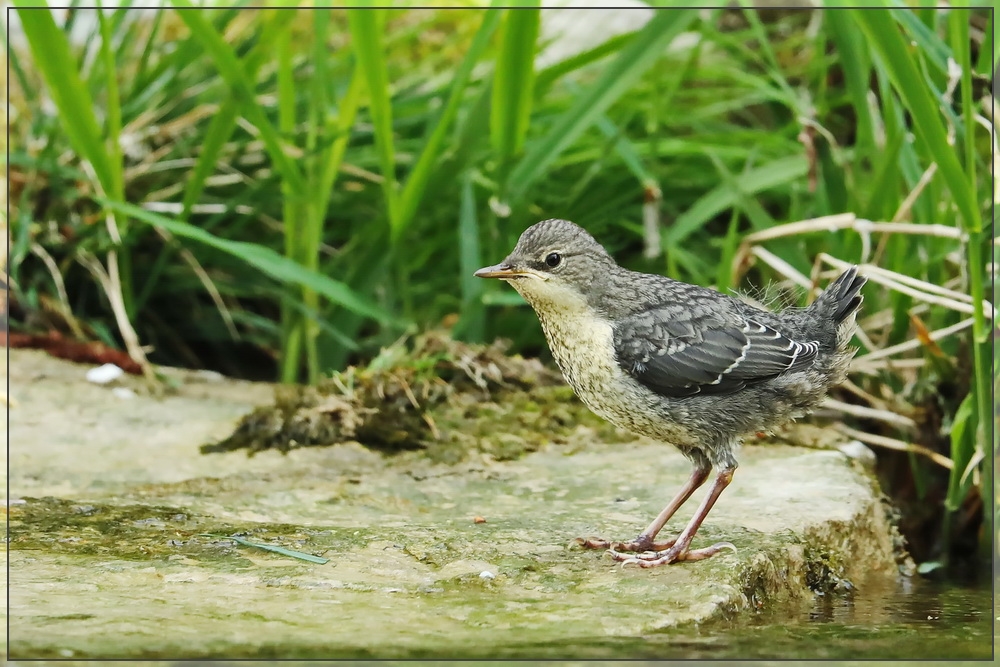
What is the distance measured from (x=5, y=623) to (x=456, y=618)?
0.91 m

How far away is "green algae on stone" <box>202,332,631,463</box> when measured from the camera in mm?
4090

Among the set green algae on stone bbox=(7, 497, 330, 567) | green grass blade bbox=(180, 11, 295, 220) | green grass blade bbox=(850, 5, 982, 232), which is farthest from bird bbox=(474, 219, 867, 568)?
green grass blade bbox=(180, 11, 295, 220)

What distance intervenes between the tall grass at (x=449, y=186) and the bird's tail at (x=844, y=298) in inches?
14.4

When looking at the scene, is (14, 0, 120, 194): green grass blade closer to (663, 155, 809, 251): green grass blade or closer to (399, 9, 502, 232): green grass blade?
(399, 9, 502, 232): green grass blade

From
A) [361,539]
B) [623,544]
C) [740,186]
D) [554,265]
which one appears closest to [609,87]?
[740,186]

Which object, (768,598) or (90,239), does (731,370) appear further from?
(90,239)

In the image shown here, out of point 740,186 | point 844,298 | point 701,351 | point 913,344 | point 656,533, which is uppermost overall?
point 740,186

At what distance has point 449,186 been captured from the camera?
198 inches

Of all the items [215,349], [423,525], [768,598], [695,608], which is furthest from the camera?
[215,349]

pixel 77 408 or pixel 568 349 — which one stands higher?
pixel 568 349

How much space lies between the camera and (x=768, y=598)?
294 centimetres

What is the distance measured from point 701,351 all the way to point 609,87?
4.95ft

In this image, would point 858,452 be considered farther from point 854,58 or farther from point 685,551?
point 854,58

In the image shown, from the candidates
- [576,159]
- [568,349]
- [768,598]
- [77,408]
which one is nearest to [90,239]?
[77,408]
